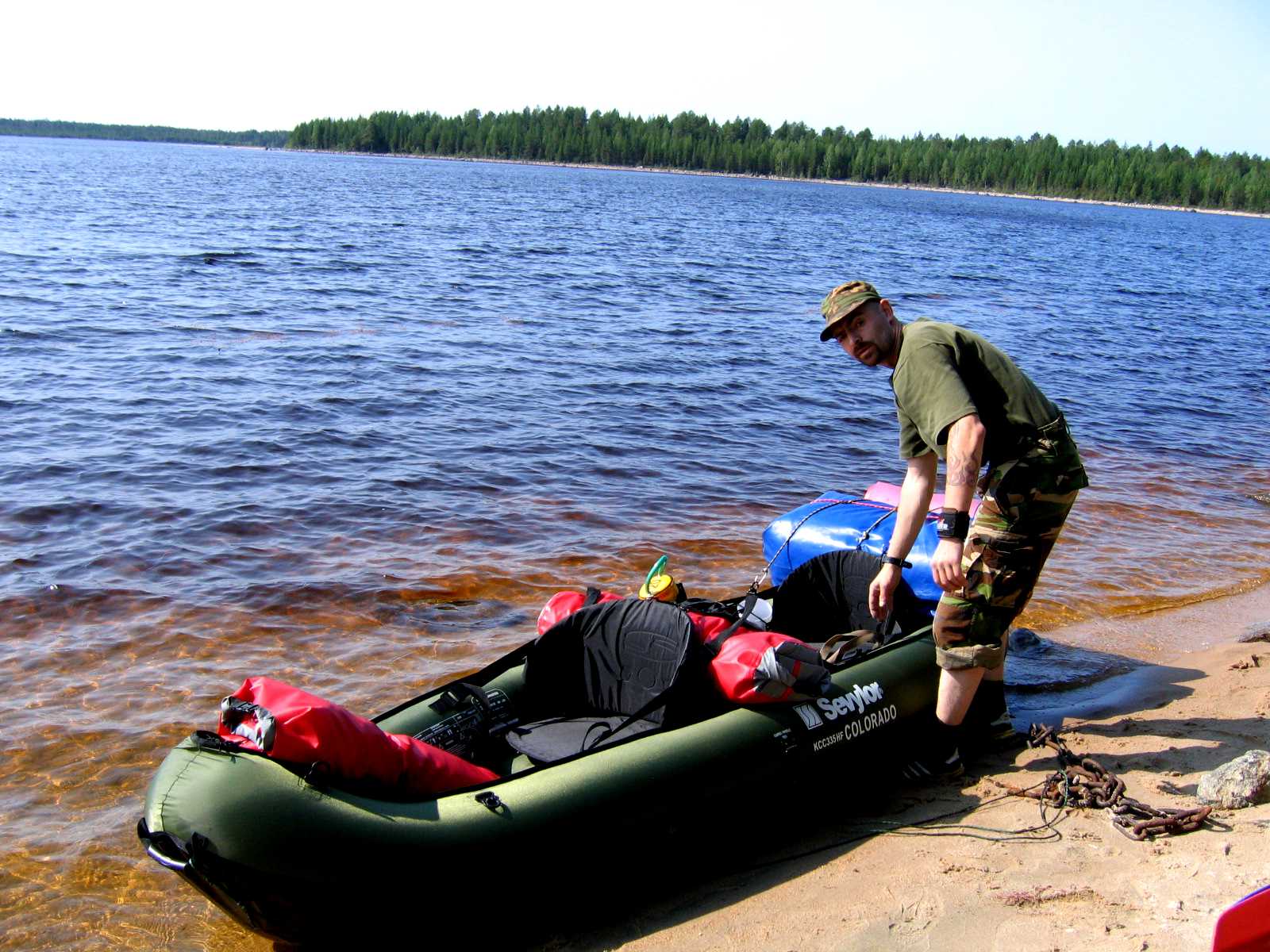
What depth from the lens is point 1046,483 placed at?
4.63m

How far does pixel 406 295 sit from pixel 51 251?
33.6 feet

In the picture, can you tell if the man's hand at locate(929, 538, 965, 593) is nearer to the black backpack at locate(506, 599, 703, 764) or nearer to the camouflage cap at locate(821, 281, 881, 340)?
the camouflage cap at locate(821, 281, 881, 340)

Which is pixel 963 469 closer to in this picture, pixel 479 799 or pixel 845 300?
pixel 845 300

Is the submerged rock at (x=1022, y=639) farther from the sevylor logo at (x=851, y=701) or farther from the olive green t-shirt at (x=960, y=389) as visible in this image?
the olive green t-shirt at (x=960, y=389)

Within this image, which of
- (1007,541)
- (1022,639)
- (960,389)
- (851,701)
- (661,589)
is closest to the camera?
(960,389)

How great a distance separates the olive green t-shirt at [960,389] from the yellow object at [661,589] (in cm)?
162

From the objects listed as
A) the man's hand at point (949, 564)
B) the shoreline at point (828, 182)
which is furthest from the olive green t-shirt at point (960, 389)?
the shoreline at point (828, 182)

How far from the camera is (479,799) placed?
4.30 m

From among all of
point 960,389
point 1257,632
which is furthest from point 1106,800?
point 1257,632

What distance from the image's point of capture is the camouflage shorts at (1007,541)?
462 centimetres

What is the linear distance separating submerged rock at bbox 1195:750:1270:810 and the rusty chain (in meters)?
0.12

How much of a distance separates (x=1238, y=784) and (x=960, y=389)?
2.12 meters

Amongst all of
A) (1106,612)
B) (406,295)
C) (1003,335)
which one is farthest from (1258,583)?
(406,295)

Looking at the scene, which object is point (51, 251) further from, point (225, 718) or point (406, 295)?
point (225, 718)
